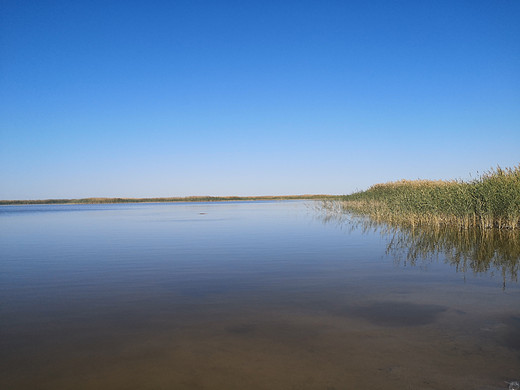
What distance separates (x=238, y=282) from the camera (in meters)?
7.33

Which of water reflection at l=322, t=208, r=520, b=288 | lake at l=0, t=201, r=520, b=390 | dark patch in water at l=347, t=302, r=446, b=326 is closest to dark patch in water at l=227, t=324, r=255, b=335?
lake at l=0, t=201, r=520, b=390

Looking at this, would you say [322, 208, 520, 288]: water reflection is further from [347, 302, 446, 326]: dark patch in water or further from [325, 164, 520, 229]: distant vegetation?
[347, 302, 446, 326]: dark patch in water

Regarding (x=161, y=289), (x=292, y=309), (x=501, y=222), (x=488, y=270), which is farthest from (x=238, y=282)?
(x=501, y=222)

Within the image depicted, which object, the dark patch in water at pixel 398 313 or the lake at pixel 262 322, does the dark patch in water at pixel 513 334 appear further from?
the dark patch in water at pixel 398 313

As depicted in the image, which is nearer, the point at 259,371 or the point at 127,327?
the point at 259,371

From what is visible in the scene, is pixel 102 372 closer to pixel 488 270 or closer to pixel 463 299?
pixel 463 299

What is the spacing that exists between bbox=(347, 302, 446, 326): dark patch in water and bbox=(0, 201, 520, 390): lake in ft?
0.09

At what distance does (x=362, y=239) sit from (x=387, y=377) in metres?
10.7

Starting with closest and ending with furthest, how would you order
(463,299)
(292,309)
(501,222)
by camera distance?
1. (292,309)
2. (463,299)
3. (501,222)

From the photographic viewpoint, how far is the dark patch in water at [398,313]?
4945mm

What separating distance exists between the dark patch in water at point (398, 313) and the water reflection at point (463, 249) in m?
2.40

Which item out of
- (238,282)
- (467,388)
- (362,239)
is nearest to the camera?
(467,388)

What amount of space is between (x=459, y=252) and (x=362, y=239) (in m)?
3.85

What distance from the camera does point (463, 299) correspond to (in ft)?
19.7
